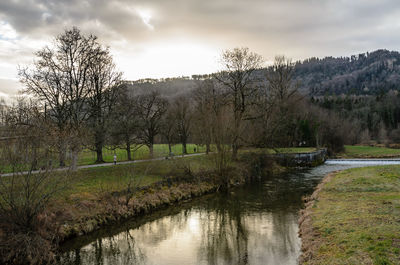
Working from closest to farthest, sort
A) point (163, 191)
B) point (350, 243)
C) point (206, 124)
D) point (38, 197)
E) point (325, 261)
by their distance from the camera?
point (325, 261)
point (350, 243)
point (38, 197)
point (163, 191)
point (206, 124)

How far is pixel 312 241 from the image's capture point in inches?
456

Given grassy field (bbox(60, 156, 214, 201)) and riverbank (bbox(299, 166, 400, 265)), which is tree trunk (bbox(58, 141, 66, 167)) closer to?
grassy field (bbox(60, 156, 214, 201))

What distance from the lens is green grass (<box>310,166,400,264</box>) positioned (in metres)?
8.98

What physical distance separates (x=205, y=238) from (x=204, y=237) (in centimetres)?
16

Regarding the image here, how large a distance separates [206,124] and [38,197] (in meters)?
16.4

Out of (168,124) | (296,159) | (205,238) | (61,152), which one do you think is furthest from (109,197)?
(296,159)

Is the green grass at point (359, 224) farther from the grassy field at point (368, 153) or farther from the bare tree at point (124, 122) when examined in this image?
the grassy field at point (368, 153)

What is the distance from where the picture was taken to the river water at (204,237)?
12.0m

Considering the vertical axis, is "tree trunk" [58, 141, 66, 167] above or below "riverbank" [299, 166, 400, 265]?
above

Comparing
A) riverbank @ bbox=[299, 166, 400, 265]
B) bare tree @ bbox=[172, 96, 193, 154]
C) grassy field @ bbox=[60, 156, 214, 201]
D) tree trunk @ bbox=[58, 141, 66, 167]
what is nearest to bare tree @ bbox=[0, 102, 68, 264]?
tree trunk @ bbox=[58, 141, 66, 167]

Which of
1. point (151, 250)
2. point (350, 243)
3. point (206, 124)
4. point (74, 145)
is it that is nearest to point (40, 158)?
point (74, 145)

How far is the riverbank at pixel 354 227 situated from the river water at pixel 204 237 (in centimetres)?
98

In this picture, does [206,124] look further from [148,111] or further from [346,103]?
[346,103]

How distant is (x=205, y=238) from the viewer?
14531 millimetres
